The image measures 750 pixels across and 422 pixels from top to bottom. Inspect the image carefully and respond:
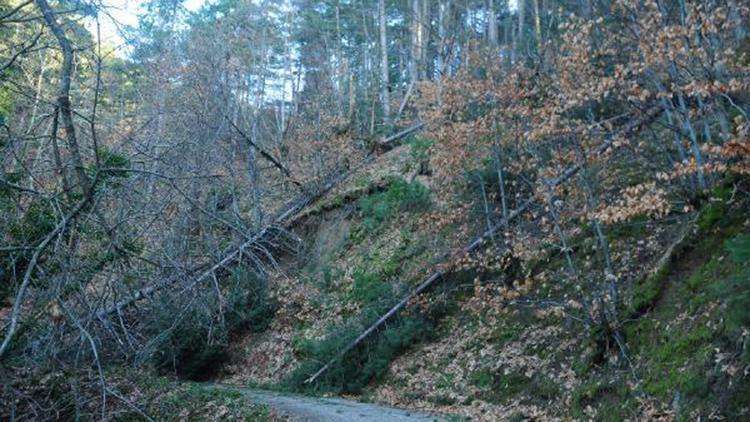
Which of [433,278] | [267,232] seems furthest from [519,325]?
[267,232]

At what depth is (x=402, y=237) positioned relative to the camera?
17.7 m

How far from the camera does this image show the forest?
6.03 m

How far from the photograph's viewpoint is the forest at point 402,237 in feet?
19.8

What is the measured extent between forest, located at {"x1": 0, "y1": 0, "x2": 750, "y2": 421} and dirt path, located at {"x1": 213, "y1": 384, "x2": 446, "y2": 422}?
0.47 ft

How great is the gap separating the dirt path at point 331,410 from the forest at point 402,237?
5.6 inches

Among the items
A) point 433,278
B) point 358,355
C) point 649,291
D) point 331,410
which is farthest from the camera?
point 433,278

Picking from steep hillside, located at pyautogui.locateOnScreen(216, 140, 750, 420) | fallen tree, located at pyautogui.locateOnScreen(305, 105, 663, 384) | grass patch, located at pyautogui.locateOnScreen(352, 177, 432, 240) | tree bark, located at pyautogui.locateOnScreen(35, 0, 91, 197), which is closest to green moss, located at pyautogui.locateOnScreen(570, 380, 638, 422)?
steep hillside, located at pyautogui.locateOnScreen(216, 140, 750, 420)

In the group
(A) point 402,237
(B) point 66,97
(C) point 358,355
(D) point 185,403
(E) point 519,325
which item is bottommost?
(C) point 358,355

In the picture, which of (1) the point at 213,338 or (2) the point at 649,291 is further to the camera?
(1) the point at 213,338

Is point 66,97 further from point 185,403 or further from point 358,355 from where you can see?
point 358,355

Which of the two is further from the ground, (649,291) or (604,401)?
(649,291)

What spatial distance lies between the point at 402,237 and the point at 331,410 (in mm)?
7937

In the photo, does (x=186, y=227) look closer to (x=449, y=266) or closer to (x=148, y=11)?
(x=148, y=11)

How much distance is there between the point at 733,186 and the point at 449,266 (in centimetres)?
563
